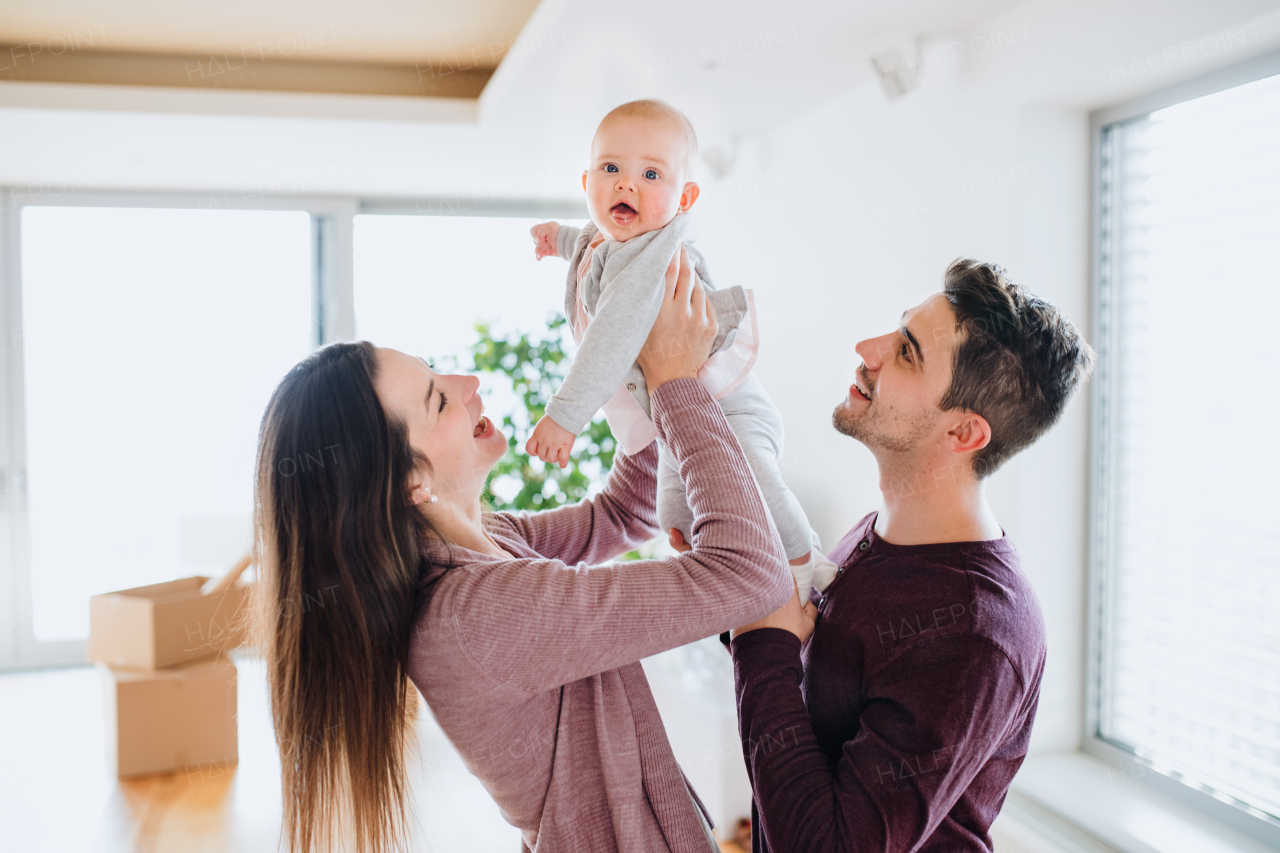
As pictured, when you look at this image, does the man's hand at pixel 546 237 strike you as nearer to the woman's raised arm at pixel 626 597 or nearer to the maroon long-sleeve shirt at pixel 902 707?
the woman's raised arm at pixel 626 597

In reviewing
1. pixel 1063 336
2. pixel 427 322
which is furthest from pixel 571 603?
pixel 427 322

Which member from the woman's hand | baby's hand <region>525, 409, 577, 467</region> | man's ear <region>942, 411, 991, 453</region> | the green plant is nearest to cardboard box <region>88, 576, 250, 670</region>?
the green plant

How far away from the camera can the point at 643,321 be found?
1.26 meters

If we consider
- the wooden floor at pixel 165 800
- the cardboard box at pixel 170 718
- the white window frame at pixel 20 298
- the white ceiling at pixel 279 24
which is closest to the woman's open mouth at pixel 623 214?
the white ceiling at pixel 279 24

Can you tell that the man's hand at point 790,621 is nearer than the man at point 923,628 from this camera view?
No

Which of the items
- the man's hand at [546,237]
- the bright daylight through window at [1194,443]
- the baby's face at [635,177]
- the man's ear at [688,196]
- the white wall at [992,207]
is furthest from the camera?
the white wall at [992,207]

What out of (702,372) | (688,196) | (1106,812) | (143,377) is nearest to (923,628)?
(702,372)

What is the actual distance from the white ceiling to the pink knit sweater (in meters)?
2.43

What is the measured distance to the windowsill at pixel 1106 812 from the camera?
1988 millimetres

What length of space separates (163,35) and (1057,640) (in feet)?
11.8

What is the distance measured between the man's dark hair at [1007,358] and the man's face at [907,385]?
0.02m

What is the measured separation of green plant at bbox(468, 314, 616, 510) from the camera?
4.34 meters

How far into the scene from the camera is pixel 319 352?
1.21 metres

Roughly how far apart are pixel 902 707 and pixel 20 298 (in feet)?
17.2
